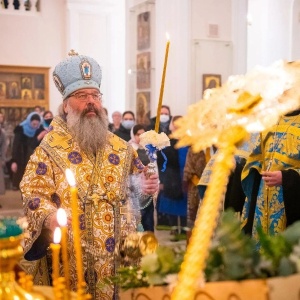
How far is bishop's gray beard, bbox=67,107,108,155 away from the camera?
289cm

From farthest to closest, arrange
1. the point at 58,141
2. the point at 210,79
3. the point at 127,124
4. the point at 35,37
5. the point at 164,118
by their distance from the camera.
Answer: the point at 35,37, the point at 210,79, the point at 127,124, the point at 164,118, the point at 58,141

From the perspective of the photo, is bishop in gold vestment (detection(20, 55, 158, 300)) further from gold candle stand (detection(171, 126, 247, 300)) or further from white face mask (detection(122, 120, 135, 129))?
A: white face mask (detection(122, 120, 135, 129))

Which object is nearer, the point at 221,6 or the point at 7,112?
the point at 221,6

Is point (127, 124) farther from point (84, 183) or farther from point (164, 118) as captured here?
point (84, 183)

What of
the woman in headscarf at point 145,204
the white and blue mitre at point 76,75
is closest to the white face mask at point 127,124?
the woman in headscarf at point 145,204

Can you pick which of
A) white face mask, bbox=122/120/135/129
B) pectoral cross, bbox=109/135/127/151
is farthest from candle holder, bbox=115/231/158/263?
white face mask, bbox=122/120/135/129

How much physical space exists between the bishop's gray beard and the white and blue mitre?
11cm

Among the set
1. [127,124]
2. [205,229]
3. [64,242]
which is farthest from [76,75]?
[127,124]

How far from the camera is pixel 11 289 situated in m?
1.05

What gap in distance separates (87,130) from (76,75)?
0.97 feet

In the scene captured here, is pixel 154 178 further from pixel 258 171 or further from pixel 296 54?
pixel 296 54

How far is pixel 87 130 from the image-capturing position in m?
2.87

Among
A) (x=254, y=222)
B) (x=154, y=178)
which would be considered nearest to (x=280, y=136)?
(x=254, y=222)

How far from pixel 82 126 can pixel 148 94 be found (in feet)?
29.4
